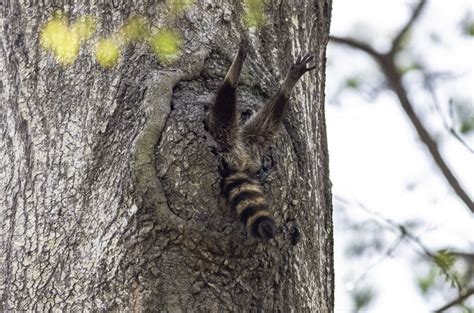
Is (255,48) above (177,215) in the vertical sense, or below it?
above

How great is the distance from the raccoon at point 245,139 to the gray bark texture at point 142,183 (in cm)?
4

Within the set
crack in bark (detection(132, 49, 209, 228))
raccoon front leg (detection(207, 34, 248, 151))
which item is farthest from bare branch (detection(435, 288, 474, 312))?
crack in bark (detection(132, 49, 209, 228))

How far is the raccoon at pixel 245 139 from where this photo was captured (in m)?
2.08

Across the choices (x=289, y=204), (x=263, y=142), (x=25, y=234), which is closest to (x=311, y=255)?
(x=289, y=204)

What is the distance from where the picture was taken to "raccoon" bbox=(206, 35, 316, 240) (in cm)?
208

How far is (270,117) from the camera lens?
2.26m

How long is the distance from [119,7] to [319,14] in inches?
27.9

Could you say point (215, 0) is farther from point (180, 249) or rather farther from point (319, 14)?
point (180, 249)

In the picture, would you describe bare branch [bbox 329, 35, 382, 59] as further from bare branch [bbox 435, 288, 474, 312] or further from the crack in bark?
the crack in bark

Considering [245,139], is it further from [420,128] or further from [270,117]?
[420,128]

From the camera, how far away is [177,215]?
2.11m

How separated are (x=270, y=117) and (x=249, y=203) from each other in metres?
0.27

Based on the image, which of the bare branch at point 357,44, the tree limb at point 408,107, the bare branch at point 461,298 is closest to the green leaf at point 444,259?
the bare branch at point 461,298

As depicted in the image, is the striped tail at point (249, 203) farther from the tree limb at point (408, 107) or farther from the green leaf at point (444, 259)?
the green leaf at point (444, 259)
